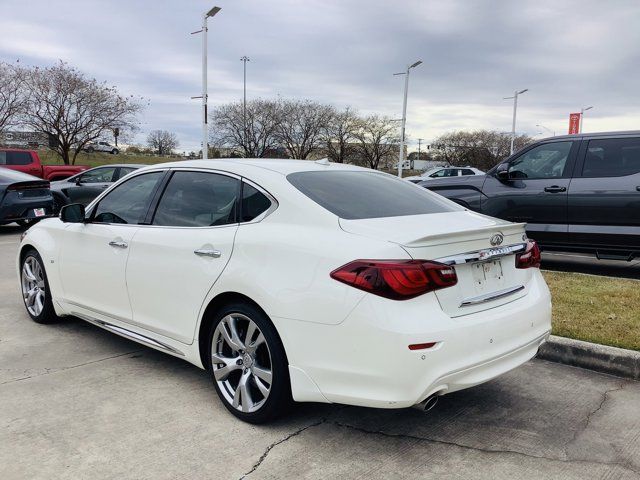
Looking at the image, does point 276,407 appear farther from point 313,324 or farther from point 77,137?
point 77,137

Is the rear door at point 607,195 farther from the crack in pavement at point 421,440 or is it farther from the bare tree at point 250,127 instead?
the bare tree at point 250,127

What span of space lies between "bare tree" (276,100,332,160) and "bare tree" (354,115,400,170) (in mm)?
4000

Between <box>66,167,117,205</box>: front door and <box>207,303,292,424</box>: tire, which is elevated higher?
<box>66,167,117,205</box>: front door

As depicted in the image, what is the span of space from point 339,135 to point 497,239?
4758 cm

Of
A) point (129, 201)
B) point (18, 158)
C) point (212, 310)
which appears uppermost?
point (18, 158)

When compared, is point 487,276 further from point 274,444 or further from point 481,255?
point 274,444

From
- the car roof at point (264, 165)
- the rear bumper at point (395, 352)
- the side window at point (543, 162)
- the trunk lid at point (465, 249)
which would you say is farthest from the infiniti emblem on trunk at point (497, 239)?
the side window at point (543, 162)

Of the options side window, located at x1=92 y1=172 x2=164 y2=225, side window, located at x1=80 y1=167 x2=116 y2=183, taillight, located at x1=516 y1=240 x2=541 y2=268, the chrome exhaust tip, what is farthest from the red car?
the chrome exhaust tip

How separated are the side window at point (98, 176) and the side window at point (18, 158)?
18.9 ft

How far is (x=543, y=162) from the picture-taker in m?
→ 7.91

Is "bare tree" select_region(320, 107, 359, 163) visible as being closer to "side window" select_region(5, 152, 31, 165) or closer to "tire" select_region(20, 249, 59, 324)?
"side window" select_region(5, 152, 31, 165)

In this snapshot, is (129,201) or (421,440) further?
(129,201)

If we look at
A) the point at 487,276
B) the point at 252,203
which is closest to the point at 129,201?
the point at 252,203

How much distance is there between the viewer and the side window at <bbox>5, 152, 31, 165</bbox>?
18859 mm
